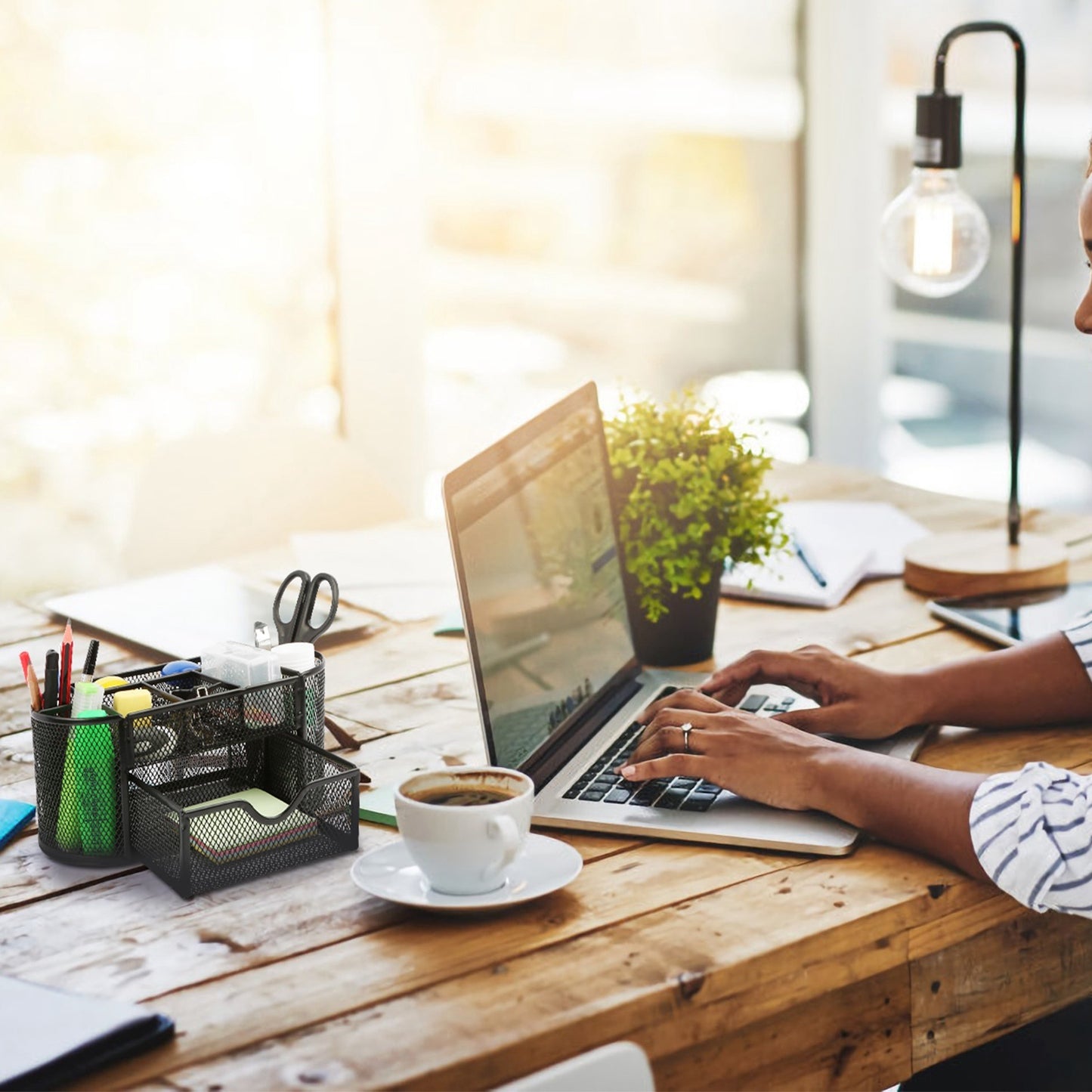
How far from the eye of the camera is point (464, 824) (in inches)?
37.6

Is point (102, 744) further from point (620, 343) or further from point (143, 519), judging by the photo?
point (620, 343)

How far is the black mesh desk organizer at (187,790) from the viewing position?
1055 mm

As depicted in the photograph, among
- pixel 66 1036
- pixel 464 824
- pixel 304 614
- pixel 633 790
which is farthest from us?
pixel 304 614

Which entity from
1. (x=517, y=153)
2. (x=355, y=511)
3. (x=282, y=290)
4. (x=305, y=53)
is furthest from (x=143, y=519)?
(x=517, y=153)

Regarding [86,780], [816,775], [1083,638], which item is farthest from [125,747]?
[1083,638]

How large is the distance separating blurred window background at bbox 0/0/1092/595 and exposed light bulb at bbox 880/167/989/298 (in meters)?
0.54

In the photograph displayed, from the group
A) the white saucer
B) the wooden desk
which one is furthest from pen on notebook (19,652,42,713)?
the white saucer

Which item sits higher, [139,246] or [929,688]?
[139,246]

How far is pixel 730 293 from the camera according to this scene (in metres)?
3.47

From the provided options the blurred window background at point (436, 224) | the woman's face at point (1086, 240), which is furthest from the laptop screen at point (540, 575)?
the blurred window background at point (436, 224)

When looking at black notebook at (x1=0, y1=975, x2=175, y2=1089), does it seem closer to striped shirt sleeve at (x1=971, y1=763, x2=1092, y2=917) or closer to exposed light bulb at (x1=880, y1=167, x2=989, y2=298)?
striped shirt sleeve at (x1=971, y1=763, x2=1092, y2=917)

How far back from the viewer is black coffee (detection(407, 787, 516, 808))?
100 cm

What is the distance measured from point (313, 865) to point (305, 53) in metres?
2.03

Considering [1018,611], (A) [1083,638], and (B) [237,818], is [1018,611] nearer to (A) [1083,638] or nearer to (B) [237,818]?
(A) [1083,638]
